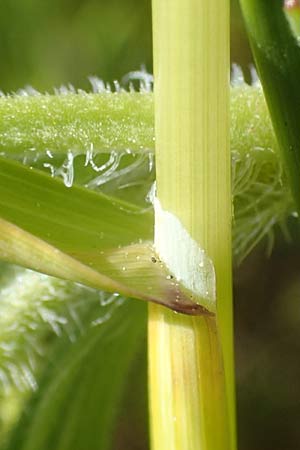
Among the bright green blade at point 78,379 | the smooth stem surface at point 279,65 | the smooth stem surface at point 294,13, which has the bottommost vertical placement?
the bright green blade at point 78,379

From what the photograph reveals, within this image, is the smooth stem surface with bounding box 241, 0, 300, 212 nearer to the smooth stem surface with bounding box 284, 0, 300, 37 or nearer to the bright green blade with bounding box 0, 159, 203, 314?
the smooth stem surface with bounding box 284, 0, 300, 37

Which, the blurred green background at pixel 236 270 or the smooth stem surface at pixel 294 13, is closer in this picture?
the smooth stem surface at pixel 294 13

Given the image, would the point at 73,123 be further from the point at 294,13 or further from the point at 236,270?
the point at 236,270

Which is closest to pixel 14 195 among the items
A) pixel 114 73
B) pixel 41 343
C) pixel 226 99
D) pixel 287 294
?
pixel 226 99

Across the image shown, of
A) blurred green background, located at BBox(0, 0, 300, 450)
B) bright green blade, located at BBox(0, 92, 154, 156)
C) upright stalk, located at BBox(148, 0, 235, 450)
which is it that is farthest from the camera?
blurred green background, located at BBox(0, 0, 300, 450)

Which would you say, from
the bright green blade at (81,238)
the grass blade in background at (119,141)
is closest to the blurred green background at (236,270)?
the grass blade in background at (119,141)

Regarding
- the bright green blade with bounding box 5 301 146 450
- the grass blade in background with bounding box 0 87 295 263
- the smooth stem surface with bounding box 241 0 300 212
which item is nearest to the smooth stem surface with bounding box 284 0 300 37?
the smooth stem surface with bounding box 241 0 300 212

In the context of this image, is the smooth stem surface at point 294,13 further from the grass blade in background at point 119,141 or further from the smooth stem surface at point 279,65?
the grass blade in background at point 119,141
